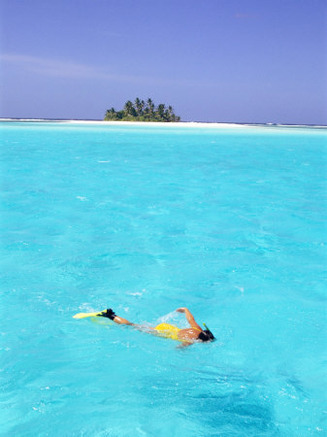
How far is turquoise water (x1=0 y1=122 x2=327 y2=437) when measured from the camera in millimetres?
4633

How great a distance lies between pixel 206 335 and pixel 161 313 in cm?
116

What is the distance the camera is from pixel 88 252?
9297mm

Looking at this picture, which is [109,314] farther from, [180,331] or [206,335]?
[206,335]

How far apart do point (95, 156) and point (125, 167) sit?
5.65 m

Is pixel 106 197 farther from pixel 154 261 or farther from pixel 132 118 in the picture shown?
pixel 132 118

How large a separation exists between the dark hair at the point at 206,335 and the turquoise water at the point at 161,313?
0.13m

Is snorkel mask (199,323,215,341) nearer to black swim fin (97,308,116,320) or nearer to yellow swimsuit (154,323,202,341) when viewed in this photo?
yellow swimsuit (154,323,202,341)

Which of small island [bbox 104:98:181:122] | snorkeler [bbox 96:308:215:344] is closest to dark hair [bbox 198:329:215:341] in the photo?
snorkeler [bbox 96:308:215:344]

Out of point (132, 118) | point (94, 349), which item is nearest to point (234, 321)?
point (94, 349)

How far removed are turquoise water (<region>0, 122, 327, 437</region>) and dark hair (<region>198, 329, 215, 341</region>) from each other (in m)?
0.13

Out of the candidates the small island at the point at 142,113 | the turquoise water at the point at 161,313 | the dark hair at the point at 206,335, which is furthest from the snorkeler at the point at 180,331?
the small island at the point at 142,113

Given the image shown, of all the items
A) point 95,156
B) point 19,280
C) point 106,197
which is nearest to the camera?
point 19,280

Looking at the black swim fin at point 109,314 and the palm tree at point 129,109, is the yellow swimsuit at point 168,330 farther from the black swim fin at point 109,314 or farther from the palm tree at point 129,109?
the palm tree at point 129,109

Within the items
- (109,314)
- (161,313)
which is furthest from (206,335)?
(109,314)
